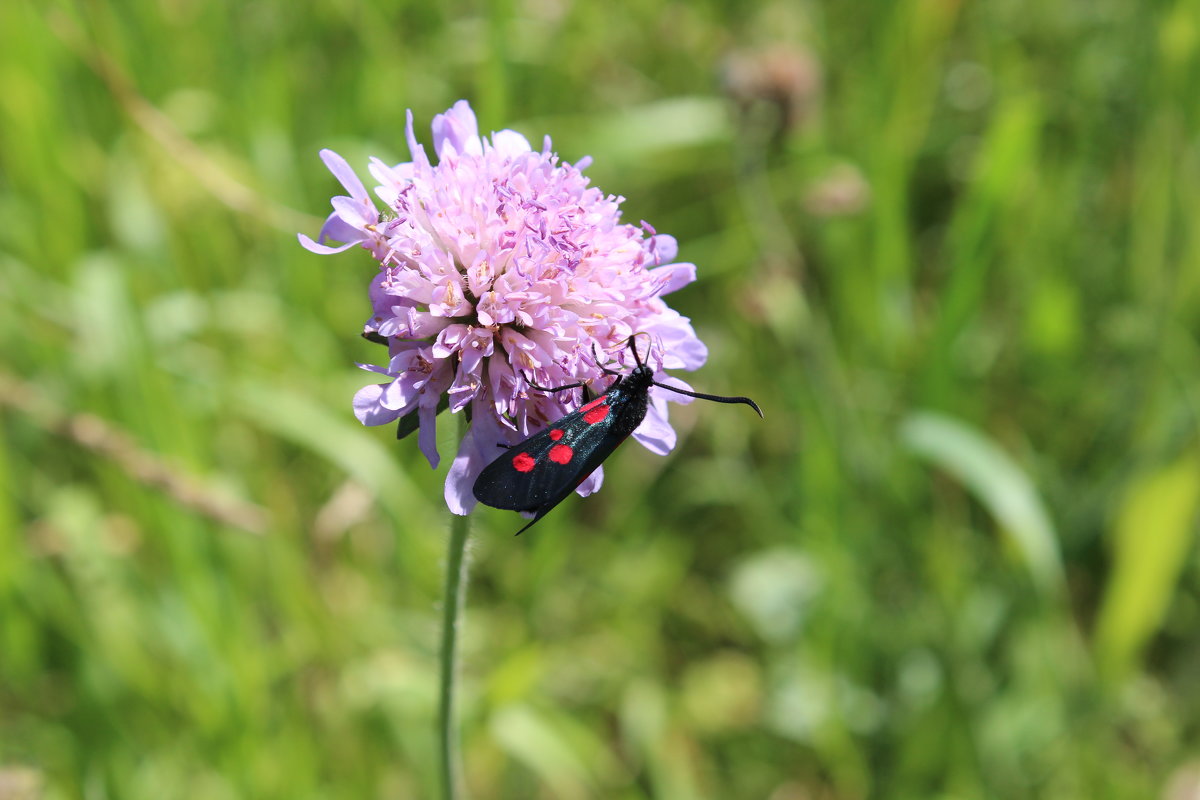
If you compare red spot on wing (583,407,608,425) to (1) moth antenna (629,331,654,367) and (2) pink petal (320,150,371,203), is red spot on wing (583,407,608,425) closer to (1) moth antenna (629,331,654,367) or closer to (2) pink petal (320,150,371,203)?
(1) moth antenna (629,331,654,367)

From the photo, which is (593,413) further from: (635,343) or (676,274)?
(676,274)

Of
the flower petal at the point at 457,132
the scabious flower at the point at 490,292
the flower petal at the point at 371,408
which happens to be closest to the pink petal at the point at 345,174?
the scabious flower at the point at 490,292

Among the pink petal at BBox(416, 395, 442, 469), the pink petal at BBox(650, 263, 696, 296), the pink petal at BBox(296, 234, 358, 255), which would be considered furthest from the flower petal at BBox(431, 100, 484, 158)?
the pink petal at BBox(416, 395, 442, 469)

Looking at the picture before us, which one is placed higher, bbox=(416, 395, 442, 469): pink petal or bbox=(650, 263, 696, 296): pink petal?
bbox=(650, 263, 696, 296): pink petal

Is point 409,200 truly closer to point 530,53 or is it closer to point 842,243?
point 842,243

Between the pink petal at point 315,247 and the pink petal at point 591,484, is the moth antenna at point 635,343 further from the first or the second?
the pink petal at point 315,247

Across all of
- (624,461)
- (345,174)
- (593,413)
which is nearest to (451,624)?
(593,413)

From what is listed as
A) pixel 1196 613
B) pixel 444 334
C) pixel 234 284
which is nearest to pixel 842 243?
pixel 1196 613

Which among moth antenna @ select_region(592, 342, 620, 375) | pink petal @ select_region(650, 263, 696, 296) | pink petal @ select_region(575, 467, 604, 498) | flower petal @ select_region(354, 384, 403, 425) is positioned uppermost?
pink petal @ select_region(650, 263, 696, 296)
